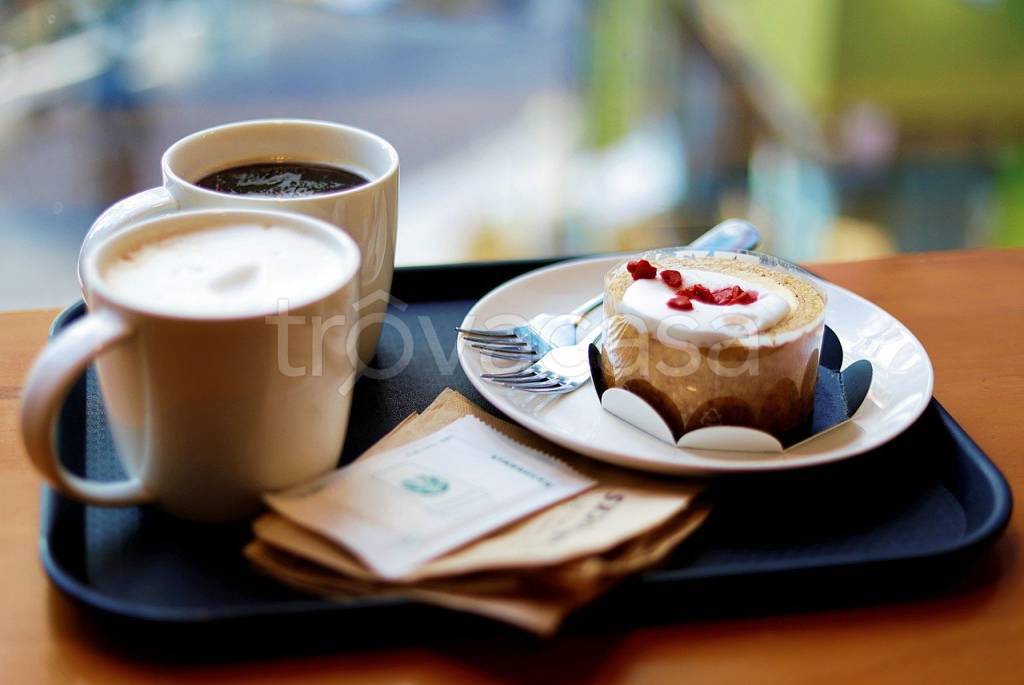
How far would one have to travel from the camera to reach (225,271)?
0.69 metres

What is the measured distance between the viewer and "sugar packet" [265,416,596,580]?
0.65 metres

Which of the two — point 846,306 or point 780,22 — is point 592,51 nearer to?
point 780,22

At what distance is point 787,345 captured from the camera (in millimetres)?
798

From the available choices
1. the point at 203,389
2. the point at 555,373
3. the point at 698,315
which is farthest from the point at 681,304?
the point at 203,389

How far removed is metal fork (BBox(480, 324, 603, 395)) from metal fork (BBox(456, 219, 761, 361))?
0.01m

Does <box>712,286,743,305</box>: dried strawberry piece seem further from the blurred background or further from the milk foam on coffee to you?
the blurred background

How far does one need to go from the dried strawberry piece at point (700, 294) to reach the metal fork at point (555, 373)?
104 mm

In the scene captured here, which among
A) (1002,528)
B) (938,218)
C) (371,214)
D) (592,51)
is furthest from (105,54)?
(938,218)

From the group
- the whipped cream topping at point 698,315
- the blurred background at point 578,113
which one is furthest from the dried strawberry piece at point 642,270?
the blurred background at point 578,113

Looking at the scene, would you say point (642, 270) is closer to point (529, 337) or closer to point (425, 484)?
point (529, 337)

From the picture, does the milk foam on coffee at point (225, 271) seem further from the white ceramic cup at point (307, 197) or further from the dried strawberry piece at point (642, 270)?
the dried strawberry piece at point (642, 270)

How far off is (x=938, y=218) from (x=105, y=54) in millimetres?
1782

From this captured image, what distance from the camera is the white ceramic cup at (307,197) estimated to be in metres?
0.80

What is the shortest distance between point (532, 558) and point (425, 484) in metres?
0.11
